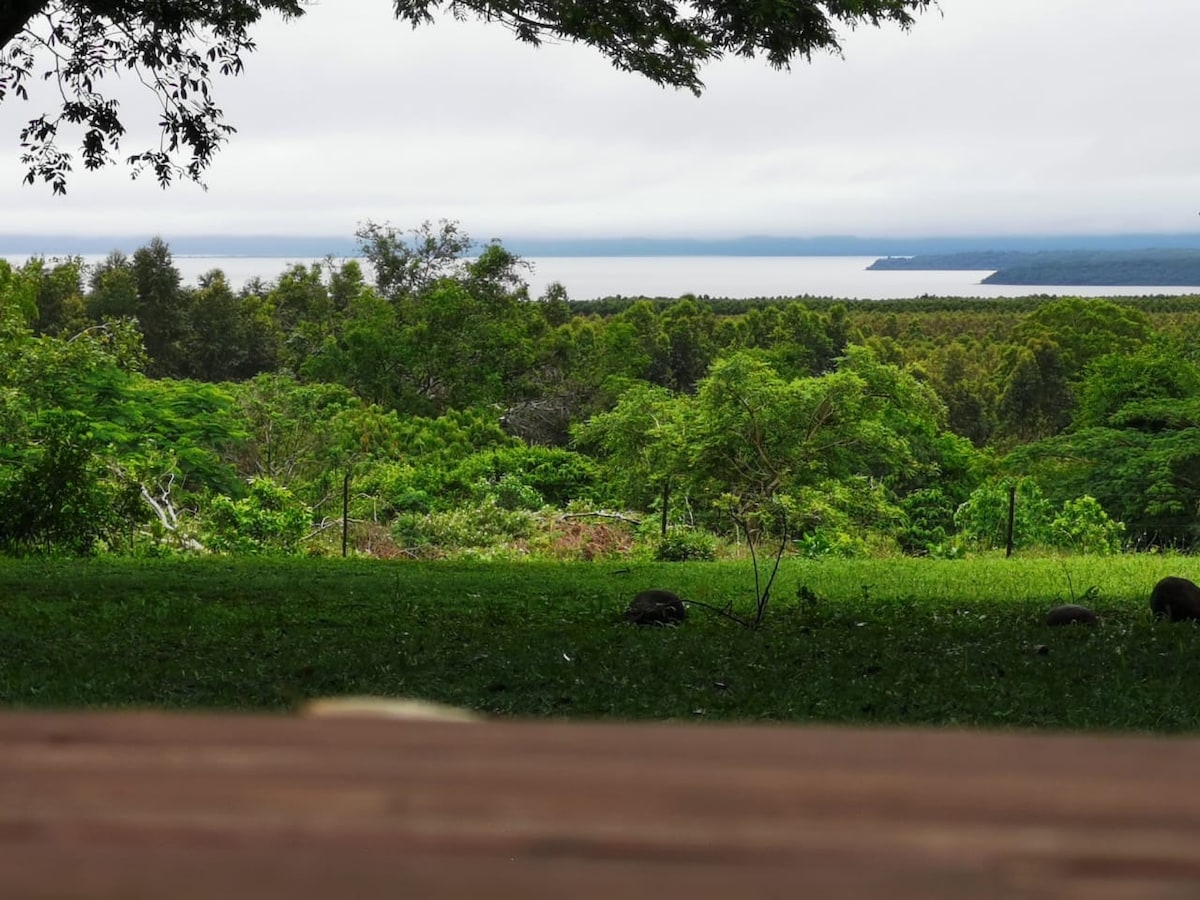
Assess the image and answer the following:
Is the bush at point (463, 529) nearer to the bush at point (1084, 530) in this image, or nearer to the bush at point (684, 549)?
the bush at point (684, 549)

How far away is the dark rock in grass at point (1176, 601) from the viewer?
9180 mm

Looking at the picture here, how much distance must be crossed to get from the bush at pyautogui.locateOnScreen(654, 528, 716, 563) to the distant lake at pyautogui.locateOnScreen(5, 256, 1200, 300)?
31042 millimetres

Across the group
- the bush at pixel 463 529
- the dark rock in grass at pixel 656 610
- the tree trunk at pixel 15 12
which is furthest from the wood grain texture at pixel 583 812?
the bush at pixel 463 529

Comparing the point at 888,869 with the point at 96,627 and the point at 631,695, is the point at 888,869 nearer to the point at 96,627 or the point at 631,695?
the point at 631,695

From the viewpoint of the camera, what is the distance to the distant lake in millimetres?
59656

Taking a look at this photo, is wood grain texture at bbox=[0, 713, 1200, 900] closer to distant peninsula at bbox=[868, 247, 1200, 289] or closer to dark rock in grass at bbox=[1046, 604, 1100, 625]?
dark rock in grass at bbox=[1046, 604, 1100, 625]

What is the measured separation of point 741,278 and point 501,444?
7728 cm

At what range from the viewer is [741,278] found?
104 metres

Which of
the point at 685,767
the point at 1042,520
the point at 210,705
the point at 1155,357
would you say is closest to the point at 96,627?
the point at 210,705

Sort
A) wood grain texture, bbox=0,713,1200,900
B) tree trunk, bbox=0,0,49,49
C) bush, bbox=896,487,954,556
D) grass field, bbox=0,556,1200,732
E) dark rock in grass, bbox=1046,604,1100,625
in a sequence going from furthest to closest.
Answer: bush, bbox=896,487,954,556
dark rock in grass, bbox=1046,604,1100,625
tree trunk, bbox=0,0,49,49
grass field, bbox=0,556,1200,732
wood grain texture, bbox=0,713,1200,900

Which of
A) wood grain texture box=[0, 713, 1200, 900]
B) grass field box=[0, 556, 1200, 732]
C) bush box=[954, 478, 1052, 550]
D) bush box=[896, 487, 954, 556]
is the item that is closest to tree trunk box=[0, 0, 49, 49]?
grass field box=[0, 556, 1200, 732]

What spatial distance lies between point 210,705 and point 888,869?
241 inches

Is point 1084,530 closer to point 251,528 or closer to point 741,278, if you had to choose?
point 251,528

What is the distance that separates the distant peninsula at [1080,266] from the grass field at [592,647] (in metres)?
98.1
